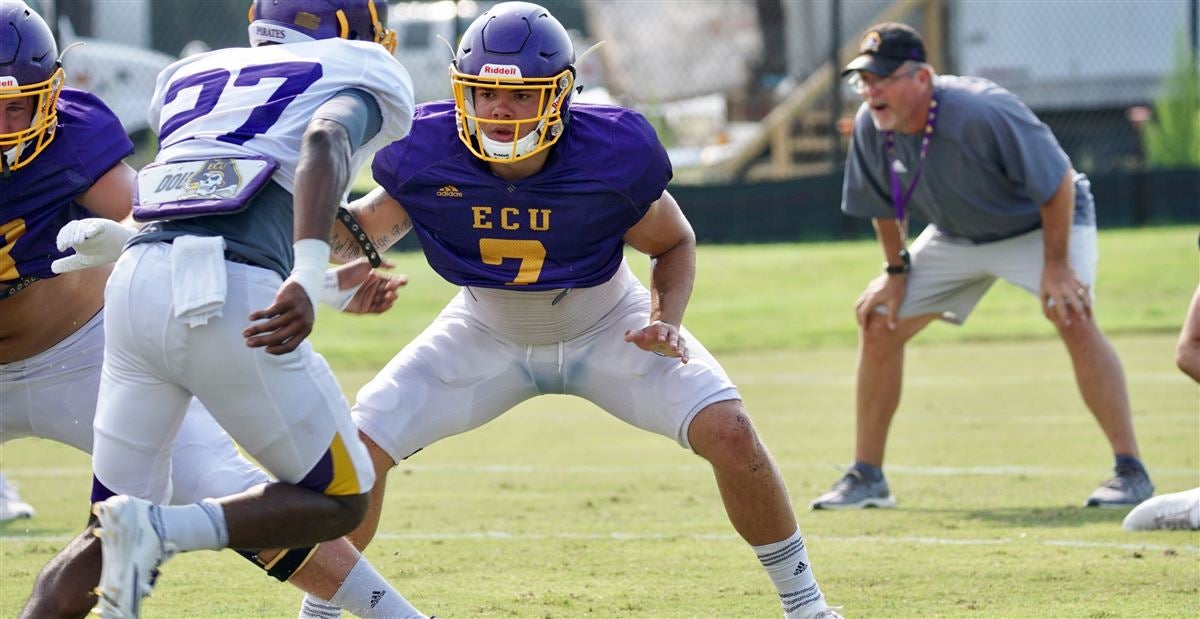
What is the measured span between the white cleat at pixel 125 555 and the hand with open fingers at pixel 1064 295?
174 inches

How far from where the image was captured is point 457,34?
16.5m

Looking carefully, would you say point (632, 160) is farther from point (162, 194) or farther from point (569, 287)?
point (162, 194)

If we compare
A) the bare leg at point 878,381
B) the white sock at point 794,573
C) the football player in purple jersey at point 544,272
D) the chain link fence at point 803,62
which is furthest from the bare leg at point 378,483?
the chain link fence at point 803,62

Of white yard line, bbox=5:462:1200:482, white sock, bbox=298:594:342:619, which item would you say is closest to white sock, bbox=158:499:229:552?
white sock, bbox=298:594:342:619

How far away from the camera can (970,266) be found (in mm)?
7422

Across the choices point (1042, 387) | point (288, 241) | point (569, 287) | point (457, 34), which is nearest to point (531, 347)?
point (569, 287)

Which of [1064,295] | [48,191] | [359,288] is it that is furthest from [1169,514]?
[48,191]

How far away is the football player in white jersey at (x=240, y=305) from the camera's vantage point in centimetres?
372

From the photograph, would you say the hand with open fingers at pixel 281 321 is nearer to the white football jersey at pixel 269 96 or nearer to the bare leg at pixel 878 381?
the white football jersey at pixel 269 96

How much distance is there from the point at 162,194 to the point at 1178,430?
245 inches

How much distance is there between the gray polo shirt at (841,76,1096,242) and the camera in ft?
23.2

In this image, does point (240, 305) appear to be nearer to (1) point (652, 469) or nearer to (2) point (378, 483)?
(2) point (378, 483)

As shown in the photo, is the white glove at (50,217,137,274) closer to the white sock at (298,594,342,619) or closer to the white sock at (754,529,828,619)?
the white sock at (298,594,342,619)

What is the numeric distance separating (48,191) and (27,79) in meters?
0.33
